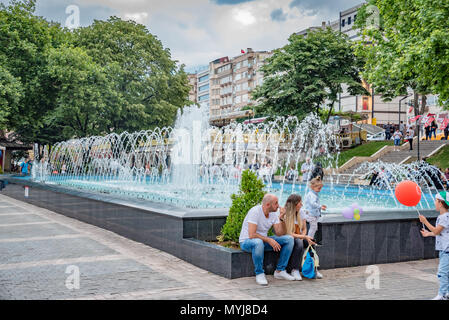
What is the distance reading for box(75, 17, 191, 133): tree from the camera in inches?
1470

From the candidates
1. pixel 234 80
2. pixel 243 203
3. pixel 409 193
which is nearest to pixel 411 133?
pixel 243 203

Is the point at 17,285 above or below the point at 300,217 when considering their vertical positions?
below

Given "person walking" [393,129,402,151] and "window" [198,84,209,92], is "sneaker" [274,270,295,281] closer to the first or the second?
"person walking" [393,129,402,151]

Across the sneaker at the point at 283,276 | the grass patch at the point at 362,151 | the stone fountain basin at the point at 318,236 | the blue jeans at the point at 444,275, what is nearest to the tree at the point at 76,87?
the grass patch at the point at 362,151

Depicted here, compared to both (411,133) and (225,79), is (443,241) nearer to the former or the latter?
(411,133)

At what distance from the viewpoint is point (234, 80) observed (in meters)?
104

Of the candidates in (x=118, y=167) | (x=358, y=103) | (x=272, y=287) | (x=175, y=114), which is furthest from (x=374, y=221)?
(x=358, y=103)

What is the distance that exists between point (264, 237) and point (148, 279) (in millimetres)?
1759

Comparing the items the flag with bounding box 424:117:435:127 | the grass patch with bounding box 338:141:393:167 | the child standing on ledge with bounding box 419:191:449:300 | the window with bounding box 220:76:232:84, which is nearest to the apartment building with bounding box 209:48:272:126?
the window with bounding box 220:76:232:84

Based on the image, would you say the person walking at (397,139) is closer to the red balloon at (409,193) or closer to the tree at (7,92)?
the tree at (7,92)

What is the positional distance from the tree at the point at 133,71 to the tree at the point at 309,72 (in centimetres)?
813

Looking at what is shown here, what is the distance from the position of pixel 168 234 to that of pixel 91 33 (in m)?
33.1

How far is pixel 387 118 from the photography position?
225 feet

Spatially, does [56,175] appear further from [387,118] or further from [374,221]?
[387,118]
